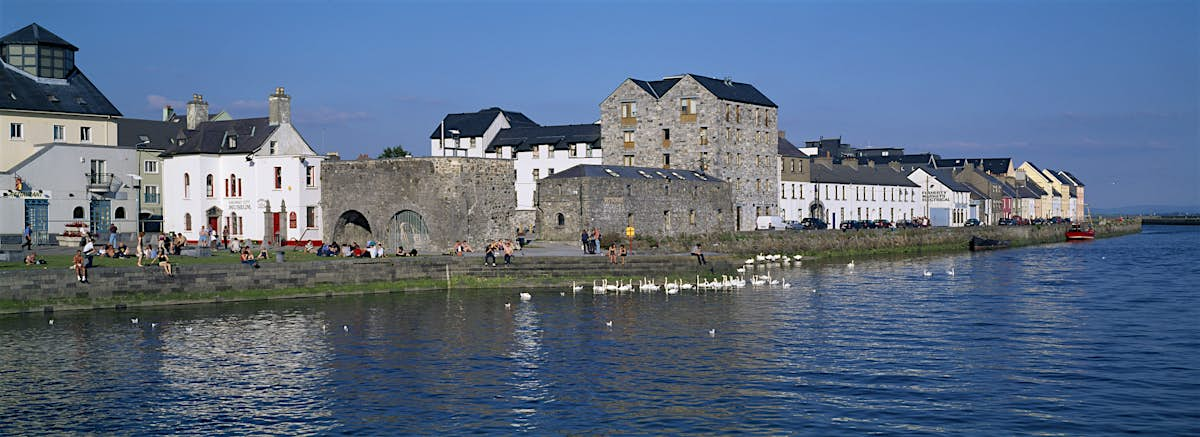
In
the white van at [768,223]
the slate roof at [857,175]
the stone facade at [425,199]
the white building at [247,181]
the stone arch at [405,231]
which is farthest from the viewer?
the slate roof at [857,175]

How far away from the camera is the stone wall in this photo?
230ft

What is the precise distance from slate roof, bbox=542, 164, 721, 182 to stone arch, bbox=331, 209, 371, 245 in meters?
15.7

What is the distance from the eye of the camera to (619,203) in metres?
71.6

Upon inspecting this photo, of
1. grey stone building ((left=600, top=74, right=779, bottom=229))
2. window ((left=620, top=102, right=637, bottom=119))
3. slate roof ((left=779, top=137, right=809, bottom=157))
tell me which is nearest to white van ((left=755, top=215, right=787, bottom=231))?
grey stone building ((left=600, top=74, right=779, bottom=229))

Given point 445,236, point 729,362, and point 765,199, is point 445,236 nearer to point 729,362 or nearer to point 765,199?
point 729,362

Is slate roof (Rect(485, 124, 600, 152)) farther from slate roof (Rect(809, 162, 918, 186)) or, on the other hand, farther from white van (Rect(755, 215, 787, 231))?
slate roof (Rect(809, 162, 918, 186))

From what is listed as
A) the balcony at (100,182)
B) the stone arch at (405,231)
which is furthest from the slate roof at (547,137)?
the stone arch at (405,231)

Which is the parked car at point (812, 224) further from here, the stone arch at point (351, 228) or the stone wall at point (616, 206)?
the stone arch at point (351, 228)

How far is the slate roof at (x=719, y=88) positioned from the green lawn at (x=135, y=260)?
4251cm

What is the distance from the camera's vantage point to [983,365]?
30.1m

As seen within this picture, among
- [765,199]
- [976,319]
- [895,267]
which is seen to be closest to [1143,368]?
[976,319]

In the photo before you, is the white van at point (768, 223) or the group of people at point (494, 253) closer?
the group of people at point (494, 253)

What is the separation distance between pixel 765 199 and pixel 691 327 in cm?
5782

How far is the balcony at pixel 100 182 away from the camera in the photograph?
207 ft
